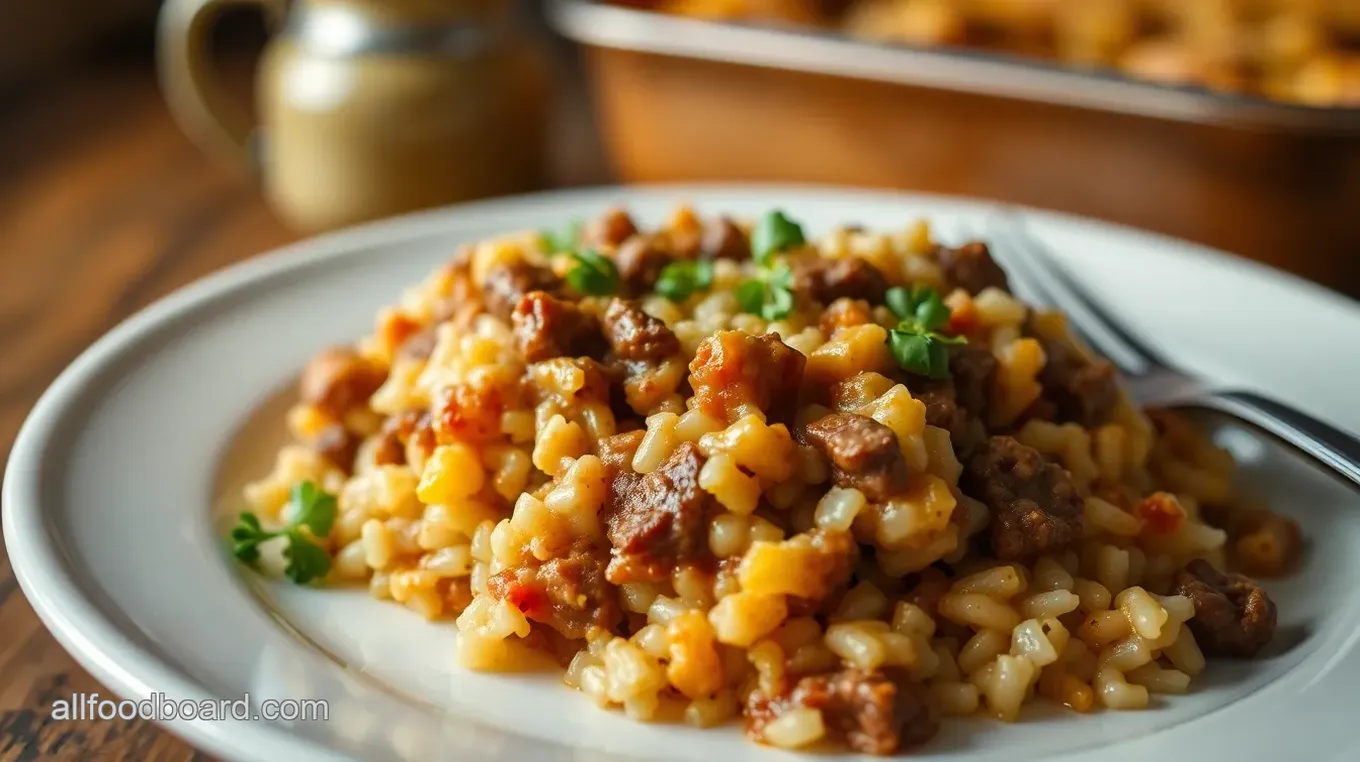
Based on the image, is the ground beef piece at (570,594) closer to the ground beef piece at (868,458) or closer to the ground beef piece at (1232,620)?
the ground beef piece at (868,458)

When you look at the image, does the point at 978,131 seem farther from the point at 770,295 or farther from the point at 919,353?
the point at 919,353

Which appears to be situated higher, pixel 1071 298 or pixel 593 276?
pixel 593 276

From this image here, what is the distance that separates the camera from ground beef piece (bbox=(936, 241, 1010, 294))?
289 centimetres

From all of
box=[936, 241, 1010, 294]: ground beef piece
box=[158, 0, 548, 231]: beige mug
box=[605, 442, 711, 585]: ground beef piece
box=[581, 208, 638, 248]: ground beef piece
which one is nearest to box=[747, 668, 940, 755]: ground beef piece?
box=[605, 442, 711, 585]: ground beef piece

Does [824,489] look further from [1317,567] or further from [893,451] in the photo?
[1317,567]

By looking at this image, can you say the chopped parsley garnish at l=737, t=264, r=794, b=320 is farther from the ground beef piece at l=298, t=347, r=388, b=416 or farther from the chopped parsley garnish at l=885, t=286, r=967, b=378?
the ground beef piece at l=298, t=347, r=388, b=416

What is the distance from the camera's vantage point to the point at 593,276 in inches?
109

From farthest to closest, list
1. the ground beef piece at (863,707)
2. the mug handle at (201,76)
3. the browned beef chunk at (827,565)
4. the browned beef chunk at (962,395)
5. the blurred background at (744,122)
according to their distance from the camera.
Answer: the mug handle at (201,76), the blurred background at (744,122), the browned beef chunk at (962,395), the browned beef chunk at (827,565), the ground beef piece at (863,707)

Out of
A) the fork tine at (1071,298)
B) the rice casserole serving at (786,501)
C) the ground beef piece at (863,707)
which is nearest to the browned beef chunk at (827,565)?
the rice casserole serving at (786,501)

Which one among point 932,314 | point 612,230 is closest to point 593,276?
point 612,230

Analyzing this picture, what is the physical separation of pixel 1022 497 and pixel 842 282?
59 cm

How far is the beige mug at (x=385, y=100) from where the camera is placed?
176 inches

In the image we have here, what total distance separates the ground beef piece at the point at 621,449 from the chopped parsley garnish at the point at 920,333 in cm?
50

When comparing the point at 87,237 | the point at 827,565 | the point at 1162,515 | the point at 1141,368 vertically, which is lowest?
the point at 87,237
